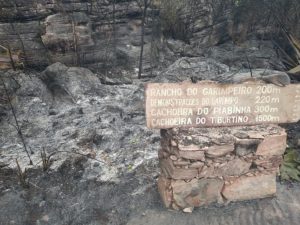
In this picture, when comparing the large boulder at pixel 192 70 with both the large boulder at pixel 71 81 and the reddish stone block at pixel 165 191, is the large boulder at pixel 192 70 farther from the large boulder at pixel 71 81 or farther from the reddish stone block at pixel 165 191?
the reddish stone block at pixel 165 191

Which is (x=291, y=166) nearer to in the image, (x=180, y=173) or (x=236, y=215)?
(x=236, y=215)

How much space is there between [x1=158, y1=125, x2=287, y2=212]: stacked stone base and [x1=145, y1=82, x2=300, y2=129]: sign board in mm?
135

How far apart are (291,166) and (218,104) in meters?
1.97

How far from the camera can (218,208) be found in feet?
14.9

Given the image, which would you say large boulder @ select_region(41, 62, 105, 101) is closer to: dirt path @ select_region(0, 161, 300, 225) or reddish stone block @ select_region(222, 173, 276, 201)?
dirt path @ select_region(0, 161, 300, 225)

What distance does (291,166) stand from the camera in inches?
208

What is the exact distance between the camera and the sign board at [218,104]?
407cm

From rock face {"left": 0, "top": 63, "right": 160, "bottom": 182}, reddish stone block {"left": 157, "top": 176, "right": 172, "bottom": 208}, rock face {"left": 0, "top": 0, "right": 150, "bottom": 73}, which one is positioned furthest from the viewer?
rock face {"left": 0, "top": 0, "right": 150, "bottom": 73}

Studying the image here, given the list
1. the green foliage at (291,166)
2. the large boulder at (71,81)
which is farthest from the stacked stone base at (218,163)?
the large boulder at (71,81)

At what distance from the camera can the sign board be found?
13.4ft

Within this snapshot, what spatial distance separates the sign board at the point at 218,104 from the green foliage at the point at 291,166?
44.1 inches

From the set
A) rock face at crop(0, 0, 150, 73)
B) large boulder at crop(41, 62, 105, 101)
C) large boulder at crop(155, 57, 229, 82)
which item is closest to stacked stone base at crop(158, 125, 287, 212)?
large boulder at crop(155, 57, 229, 82)

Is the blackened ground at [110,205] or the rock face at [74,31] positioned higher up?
the rock face at [74,31]

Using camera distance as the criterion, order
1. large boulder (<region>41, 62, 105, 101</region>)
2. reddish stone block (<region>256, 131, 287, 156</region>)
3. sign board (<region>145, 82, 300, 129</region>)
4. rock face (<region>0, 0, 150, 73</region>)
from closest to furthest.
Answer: sign board (<region>145, 82, 300, 129</region>) < reddish stone block (<region>256, 131, 287, 156</region>) < large boulder (<region>41, 62, 105, 101</region>) < rock face (<region>0, 0, 150, 73</region>)
